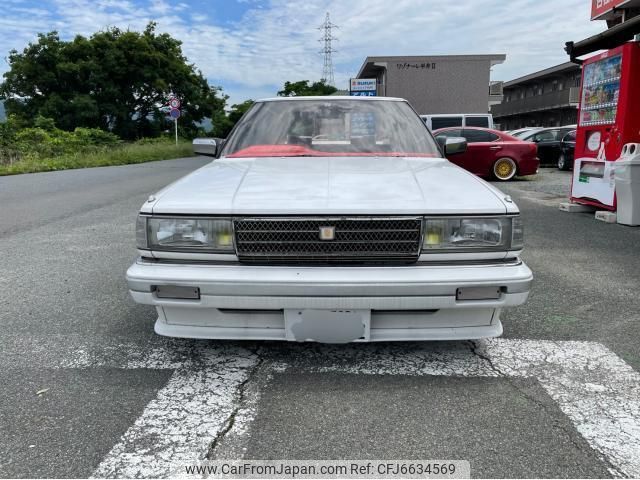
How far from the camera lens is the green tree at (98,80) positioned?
39.0m

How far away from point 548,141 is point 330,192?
17574mm

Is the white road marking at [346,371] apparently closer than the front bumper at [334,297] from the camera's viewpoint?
Yes

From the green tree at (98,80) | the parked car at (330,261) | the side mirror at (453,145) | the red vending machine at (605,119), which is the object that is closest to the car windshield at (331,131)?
the side mirror at (453,145)

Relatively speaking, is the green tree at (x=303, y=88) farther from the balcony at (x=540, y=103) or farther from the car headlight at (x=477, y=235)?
the car headlight at (x=477, y=235)

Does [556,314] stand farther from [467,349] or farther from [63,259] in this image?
[63,259]

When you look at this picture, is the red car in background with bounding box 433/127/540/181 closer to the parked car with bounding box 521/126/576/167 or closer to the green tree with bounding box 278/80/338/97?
the parked car with bounding box 521/126/576/167

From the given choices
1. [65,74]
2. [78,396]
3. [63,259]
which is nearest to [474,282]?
[78,396]

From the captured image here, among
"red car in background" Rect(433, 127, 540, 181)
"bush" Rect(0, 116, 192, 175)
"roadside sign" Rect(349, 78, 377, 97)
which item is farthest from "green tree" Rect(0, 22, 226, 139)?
"red car in background" Rect(433, 127, 540, 181)

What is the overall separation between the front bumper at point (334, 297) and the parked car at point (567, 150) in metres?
15.4

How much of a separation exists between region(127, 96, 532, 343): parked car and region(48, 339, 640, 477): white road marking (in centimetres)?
26

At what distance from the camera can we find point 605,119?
7.57 metres

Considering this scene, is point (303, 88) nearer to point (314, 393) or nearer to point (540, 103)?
point (540, 103)

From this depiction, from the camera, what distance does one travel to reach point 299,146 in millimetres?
3818

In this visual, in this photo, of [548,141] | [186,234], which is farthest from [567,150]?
[186,234]
